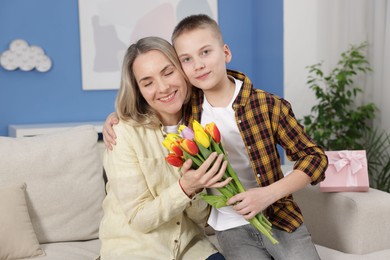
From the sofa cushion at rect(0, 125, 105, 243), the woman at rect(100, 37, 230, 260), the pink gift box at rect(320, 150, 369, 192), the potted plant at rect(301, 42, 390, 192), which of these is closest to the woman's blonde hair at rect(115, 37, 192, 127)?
the woman at rect(100, 37, 230, 260)

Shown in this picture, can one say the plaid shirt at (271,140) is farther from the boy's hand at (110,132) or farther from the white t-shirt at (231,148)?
the boy's hand at (110,132)

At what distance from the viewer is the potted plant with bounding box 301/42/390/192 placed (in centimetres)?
362

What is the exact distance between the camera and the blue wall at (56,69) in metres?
4.45

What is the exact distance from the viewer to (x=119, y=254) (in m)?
1.85

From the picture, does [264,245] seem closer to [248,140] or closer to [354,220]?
[248,140]

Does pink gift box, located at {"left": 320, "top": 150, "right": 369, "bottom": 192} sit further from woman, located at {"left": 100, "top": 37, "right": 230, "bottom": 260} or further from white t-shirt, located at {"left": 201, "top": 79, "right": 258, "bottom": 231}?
woman, located at {"left": 100, "top": 37, "right": 230, "bottom": 260}

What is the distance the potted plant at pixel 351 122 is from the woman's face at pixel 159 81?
2011mm

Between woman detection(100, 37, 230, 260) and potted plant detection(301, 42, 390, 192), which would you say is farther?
potted plant detection(301, 42, 390, 192)

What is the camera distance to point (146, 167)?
1829 mm

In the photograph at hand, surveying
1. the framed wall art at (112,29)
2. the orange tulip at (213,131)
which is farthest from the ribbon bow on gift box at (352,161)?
the framed wall art at (112,29)

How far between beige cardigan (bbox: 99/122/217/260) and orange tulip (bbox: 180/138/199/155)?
26cm

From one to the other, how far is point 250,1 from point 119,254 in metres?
3.71

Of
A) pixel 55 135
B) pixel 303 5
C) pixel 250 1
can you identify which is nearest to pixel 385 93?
pixel 303 5

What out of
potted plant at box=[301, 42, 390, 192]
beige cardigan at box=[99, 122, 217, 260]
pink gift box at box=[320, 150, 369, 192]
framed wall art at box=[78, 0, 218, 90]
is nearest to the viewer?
beige cardigan at box=[99, 122, 217, 260]
